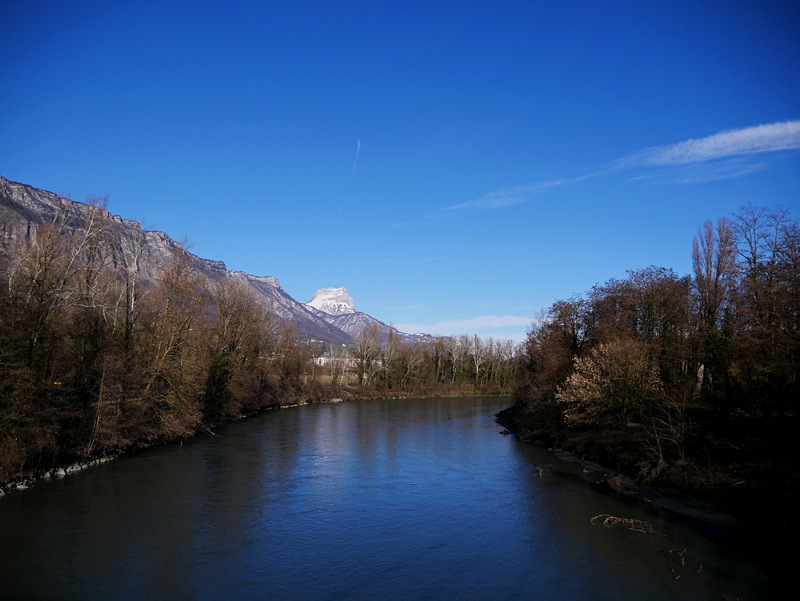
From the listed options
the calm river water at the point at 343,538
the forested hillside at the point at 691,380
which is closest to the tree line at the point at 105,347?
the calm river water at the point at 343,538

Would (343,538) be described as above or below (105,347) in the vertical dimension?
below

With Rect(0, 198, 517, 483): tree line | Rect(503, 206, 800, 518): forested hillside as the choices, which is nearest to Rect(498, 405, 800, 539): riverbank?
Rect(503, 206, 800, 518): forested hillside

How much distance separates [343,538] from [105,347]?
1932 cm

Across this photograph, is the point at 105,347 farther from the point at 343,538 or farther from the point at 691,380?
the point at 691,380

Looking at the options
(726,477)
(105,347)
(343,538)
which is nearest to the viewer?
(343,538)

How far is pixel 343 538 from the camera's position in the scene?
17688 millimetres

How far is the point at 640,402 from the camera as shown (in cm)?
2852

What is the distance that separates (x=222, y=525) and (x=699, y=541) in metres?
16.7

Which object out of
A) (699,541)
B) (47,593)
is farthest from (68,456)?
(699,541)

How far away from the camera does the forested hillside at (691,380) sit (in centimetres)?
2012

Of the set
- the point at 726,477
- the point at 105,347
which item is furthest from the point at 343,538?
the point at 105,347

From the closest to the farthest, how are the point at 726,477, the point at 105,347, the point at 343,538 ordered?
the point at 343,538, the point at 726,477, the point at 105,347

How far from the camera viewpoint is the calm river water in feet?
45.4

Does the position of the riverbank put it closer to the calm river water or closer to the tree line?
the calm river water
